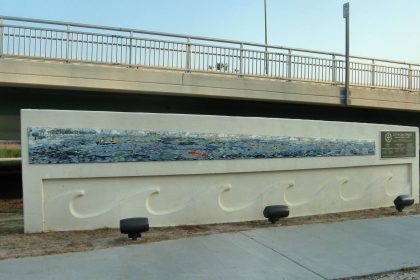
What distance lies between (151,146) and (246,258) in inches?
140

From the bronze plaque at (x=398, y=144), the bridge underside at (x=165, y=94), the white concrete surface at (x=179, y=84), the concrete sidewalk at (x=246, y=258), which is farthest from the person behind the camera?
the bridge underside at (x=165, y=94)

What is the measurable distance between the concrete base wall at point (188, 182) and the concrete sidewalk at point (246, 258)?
1954 millimetres

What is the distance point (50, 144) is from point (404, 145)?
1017cm

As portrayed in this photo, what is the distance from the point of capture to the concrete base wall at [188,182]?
344 inches

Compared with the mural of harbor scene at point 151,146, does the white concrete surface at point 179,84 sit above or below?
above

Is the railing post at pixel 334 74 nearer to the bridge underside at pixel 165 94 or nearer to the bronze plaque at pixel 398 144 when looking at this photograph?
the bridge underside at pixel 165 94

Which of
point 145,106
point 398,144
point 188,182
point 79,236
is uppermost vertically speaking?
point 145,106

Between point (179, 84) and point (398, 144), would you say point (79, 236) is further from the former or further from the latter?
point (398, 144)

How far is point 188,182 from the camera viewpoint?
987cm

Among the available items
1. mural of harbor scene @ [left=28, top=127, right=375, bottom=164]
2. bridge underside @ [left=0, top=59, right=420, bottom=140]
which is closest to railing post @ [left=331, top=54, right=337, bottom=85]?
bridge underside @ [left=0, top=59, right=420, bottom=140]

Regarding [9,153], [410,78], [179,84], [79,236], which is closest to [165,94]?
[179,84]

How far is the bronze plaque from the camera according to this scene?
43.6 ft

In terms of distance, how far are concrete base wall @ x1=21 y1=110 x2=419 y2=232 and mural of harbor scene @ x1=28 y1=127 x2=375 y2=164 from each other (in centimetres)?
11

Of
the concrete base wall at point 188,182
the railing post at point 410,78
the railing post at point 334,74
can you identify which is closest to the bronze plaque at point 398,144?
the concrete base wall at point 188,182
